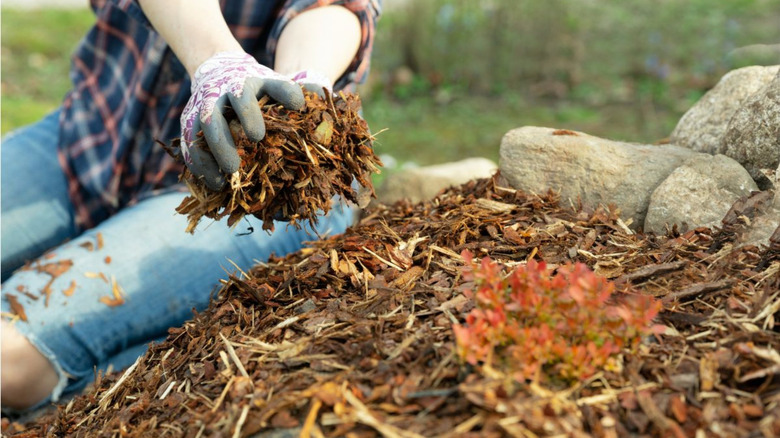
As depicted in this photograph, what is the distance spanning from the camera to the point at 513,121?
6945 millimetres

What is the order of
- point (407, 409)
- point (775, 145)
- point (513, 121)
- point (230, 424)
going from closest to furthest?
point (407, 409) → point (230, 424) → point (775, 145) → point (513, 121)

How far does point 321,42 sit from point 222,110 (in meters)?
0.87

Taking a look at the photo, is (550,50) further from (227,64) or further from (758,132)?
(227,64)

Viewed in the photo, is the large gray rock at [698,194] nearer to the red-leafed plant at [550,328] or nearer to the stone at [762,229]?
the stone at [762,229]

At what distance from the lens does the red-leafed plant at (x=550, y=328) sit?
1.44 meters

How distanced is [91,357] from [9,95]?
6.25m

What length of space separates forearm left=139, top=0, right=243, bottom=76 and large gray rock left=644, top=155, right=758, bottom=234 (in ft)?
5.17

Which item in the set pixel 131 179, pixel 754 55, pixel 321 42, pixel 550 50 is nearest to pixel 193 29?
pixel 321 42

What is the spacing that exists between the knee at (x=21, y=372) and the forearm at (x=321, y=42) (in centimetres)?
154

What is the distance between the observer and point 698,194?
2279 mm

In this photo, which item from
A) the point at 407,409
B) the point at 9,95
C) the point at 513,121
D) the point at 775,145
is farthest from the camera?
the point at 9,95

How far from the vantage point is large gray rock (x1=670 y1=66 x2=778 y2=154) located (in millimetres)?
2725

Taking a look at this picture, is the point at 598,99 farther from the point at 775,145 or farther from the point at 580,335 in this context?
the point at 580,335

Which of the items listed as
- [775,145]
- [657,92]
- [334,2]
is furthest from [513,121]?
[775,145]
